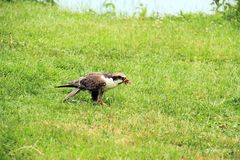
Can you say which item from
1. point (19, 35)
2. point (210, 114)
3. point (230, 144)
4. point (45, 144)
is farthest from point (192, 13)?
point (45, 144)

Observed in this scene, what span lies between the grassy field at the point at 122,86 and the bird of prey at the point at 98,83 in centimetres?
17

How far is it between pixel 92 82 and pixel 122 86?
1188 mm

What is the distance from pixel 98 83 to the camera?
843cm

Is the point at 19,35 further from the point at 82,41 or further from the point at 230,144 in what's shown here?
the point at 230,144

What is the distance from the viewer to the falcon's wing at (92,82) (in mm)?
8430

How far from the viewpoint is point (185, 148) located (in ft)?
24.1

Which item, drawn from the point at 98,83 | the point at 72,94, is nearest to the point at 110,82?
the point at 98,83

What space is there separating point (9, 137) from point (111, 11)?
7.91 m

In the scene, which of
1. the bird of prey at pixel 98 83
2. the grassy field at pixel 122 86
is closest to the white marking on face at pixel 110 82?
the bird of prey at pixel 98 83

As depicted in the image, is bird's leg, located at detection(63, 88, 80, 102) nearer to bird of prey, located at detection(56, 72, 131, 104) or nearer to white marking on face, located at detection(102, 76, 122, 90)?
bird of prey, located at detection(56, 72, 131, 104)

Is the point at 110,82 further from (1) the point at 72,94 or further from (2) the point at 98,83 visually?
(1) the point at 72,94

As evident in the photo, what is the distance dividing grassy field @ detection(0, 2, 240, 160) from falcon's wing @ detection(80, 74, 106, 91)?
0.81 feet

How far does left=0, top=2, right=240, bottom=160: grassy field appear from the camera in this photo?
7.17m

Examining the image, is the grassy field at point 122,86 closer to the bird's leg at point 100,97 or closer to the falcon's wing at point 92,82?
the bird's leg at point 100,97
